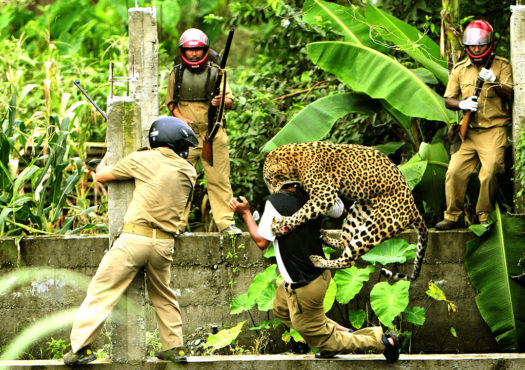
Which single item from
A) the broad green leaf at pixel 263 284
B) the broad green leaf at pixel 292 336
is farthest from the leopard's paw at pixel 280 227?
the broad green leaf at pixel 292 336

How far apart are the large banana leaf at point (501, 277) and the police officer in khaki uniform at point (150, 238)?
9.70 ft

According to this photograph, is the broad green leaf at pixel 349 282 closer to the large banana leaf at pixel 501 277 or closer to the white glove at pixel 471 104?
the large banana leaf at pixel 501 277

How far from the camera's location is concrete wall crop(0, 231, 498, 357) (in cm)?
811

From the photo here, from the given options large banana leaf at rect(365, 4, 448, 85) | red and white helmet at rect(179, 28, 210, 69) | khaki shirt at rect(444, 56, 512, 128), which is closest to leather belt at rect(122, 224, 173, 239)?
red and white helmet at rect(179, 28, 210, 69)

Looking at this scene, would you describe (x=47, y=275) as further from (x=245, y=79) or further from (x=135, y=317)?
(x=245, y=79)

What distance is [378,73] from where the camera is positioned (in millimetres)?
8508

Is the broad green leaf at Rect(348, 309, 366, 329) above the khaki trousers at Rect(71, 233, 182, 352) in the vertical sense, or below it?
below

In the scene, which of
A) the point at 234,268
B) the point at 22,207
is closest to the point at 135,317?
the point at 234,268

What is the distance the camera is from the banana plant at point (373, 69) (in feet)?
27.6

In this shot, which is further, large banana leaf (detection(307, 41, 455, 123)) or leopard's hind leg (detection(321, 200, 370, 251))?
large banana leaf (detection(307, 41, 455, 123))

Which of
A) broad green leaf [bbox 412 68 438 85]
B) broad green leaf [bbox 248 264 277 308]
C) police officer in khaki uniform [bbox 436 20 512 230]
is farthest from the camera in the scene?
broad green leaf [bbox 412 68 438 85]

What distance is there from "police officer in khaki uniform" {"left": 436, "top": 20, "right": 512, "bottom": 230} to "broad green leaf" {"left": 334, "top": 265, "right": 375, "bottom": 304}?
1164 millimetres

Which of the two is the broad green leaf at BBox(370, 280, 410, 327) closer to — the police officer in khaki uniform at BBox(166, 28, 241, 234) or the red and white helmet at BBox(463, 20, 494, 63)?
the police officer in khaki uniform at BBox(166, 28, 241, 234)

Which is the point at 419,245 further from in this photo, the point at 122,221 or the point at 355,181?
the point at 122,221
